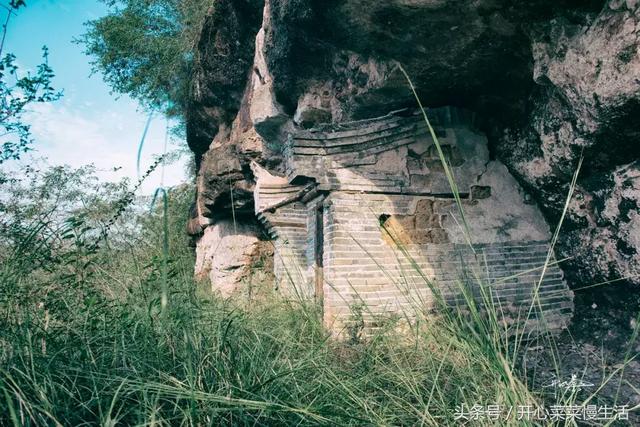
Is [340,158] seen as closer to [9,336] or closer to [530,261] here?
[530,261]

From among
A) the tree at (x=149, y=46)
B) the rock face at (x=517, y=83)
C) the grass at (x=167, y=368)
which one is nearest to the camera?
the grass at (x=167, y=368)

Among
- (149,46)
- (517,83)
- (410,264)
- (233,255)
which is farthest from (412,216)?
(149,46)

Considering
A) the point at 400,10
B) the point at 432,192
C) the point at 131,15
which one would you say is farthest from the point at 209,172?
the point at 131,15

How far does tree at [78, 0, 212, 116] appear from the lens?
993 centimetres

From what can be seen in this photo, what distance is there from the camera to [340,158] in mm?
4617

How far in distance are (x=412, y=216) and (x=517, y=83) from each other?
1.63 meters

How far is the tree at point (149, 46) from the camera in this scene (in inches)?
391

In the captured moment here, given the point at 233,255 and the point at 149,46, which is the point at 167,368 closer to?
the point at 233,255

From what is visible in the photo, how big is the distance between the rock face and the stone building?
7.4 inches

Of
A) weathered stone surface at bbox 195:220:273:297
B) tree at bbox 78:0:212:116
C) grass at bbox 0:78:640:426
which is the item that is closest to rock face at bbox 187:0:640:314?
grass at bbox 0:78:640:426

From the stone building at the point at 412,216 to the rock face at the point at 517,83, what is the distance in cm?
19

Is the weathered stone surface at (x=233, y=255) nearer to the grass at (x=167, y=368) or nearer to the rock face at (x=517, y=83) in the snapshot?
the rock face at (x=517, y=83)

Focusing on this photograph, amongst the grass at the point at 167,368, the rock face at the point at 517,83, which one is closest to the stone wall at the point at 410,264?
the rock face at the point at 517,83

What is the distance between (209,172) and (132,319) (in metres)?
5.51
